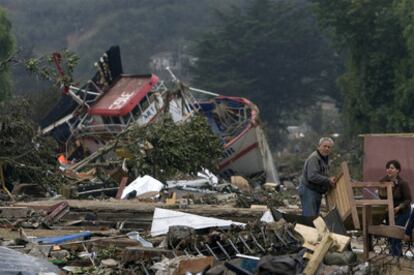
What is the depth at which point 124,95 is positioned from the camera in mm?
36094

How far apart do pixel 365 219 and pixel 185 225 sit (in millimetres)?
2473

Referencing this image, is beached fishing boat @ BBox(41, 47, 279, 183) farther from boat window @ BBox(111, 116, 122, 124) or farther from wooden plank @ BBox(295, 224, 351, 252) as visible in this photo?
wooden plank @ BBox(295, 224, 351, 252)

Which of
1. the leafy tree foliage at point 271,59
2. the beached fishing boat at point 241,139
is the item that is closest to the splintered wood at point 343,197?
the beached fishing boat at point 241,139

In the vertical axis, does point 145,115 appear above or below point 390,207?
below

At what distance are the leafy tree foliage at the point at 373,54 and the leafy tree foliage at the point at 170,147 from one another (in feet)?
71.9

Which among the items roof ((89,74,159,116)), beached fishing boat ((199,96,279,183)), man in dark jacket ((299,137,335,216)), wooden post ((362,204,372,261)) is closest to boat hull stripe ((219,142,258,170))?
beached fishing boat ((199,96,279,183))

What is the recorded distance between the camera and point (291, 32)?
8056cm

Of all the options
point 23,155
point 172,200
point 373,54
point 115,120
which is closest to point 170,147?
point 23,155

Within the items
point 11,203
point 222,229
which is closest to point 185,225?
point 222,229

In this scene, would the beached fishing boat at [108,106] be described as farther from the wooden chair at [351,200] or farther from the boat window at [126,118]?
the wooden chair at [351,200]

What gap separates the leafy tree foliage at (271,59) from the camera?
76.8m

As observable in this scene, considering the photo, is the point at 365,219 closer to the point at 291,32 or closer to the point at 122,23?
the point at 291,32

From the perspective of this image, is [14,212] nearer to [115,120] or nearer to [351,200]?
[351,200]

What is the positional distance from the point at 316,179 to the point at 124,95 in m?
21.8
